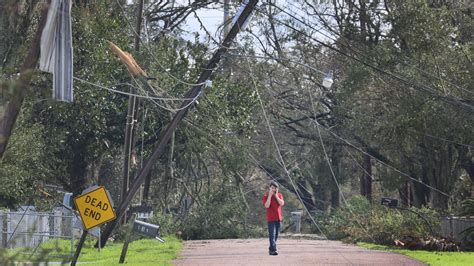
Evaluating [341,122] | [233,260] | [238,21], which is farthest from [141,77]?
[341,122]

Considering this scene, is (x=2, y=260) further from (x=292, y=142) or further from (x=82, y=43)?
(x=292, y=142)

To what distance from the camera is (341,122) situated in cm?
3819

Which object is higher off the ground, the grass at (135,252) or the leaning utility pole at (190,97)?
the leaning utility pole at (190,97)

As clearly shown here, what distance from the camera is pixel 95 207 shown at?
16.4 meters

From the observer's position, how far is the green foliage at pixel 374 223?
26.5 m

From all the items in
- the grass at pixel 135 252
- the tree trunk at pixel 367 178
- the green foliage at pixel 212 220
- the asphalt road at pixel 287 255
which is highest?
the tree trunk at pixel 367 178

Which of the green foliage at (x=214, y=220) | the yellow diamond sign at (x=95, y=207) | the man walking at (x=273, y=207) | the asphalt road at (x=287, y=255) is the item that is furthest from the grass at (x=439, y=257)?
the green foliage at (x=214, y=220)

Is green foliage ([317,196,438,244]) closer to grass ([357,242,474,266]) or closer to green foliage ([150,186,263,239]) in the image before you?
grass ([357,242,474,266])

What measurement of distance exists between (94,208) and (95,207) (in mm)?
26

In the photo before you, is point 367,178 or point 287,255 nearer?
point 287,255

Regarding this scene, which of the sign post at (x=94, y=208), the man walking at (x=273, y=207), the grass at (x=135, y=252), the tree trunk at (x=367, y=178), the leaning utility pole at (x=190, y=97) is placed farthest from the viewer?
the tree trunk at (x=367, y=178)

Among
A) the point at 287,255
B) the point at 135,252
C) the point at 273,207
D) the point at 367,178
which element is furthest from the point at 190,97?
the point at 367,178

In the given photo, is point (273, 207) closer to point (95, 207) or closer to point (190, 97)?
point (95, 207)

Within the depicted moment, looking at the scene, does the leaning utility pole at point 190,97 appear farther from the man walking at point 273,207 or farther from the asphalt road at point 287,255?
the man walking at point 273,207
